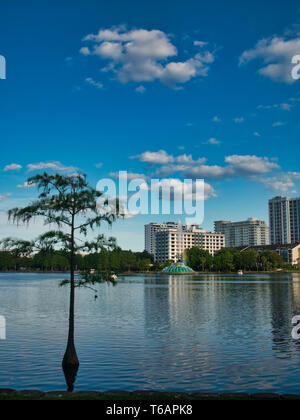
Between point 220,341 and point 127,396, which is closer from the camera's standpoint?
point 127,396

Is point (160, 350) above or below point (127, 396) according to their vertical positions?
below

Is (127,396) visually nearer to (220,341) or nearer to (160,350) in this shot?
(160,350)

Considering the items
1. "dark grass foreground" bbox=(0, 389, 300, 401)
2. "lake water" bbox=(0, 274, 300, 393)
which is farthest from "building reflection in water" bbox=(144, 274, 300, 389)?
"dark grass foreground" bbox=(0, 389, 300, 401)

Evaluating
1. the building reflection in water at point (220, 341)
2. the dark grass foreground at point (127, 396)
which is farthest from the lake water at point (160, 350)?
the dark grass foreground at point (127, 396)

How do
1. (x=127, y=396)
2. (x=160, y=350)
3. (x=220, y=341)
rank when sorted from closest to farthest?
1. (x=127, y=396)
2. (x=160, y=350)
3. (x=220, y=341)

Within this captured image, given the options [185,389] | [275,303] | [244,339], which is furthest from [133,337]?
[275,303]

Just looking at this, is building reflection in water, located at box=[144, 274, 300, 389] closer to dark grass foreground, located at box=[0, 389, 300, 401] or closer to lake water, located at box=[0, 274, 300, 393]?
lake water, located at box=[0, 274, 300, 393]

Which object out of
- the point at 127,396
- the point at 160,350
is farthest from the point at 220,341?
the point at 127,396

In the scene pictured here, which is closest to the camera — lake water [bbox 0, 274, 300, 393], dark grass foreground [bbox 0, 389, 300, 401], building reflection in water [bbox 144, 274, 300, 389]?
dark grass foreground [bbox 0, 389, 300, 401]

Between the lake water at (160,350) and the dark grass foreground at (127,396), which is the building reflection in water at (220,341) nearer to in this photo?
the lake water at (160,350)

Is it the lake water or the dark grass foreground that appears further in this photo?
the lake water

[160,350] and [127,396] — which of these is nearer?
[127,396]

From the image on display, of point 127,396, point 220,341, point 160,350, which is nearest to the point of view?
point 127,396
